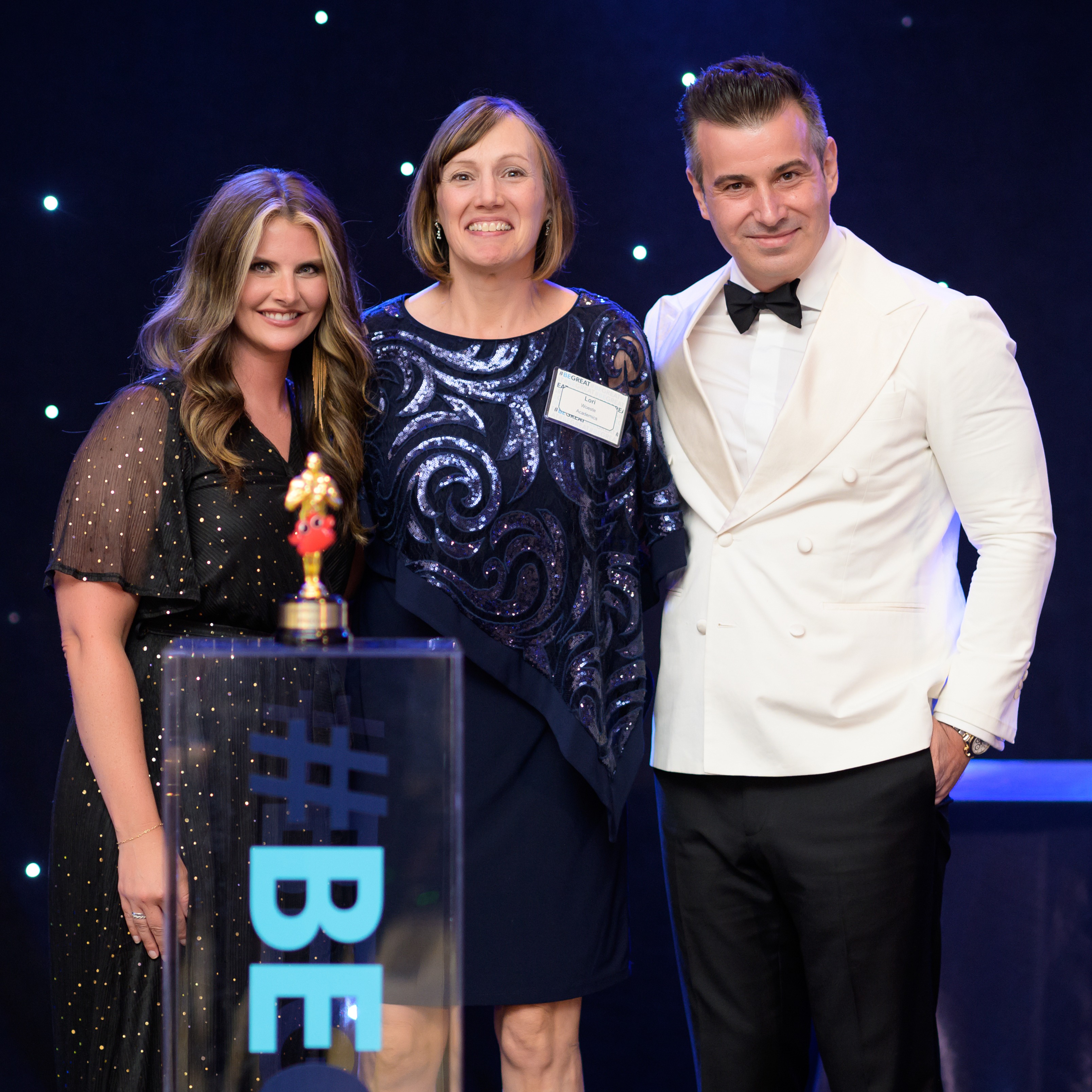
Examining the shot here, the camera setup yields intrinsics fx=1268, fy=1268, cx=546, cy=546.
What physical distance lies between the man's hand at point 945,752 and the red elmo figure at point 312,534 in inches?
38.6

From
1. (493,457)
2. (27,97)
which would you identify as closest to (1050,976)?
(493,457)

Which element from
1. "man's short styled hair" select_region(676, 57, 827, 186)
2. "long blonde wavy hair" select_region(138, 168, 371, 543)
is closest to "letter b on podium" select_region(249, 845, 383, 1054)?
"long blonde wavy hair" select_region(138, 168, 371, 543)

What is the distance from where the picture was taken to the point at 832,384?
192 centimetres

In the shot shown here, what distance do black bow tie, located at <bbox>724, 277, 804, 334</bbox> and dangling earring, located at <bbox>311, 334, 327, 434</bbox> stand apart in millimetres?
646

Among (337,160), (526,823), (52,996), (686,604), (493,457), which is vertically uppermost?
(337,160)

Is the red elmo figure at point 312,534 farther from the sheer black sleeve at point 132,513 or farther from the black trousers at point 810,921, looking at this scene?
the black trousers at point 810,921

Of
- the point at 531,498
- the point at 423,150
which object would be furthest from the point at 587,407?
the point at 423,150

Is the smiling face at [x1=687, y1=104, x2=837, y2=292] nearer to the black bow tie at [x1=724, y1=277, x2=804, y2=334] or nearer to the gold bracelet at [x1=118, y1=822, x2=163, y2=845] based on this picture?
the black bow tie at [x1=724, y1=277, x2=804, y2=334]

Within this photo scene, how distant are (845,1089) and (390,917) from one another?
0.99 metres

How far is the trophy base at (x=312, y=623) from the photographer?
1.35 metres

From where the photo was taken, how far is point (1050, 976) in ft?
8.43

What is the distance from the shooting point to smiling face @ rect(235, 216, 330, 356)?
74.4 inches

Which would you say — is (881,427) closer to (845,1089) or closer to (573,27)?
(845,1089)

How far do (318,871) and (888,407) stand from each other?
1091 mm
